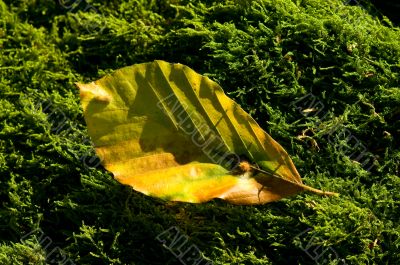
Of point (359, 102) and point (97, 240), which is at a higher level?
point (359, 102)

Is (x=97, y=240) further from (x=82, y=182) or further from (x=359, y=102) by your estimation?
(x=359, y=102)

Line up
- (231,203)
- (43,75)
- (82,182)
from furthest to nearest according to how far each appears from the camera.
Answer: (43,75), (82,182), (231,203)

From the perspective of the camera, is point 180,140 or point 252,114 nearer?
point 180,140

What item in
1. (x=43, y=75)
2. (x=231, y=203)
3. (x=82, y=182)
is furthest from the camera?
(x=43, y=75)

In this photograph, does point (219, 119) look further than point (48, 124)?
No

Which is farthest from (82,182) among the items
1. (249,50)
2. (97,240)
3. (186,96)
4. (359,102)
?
(359,102)
